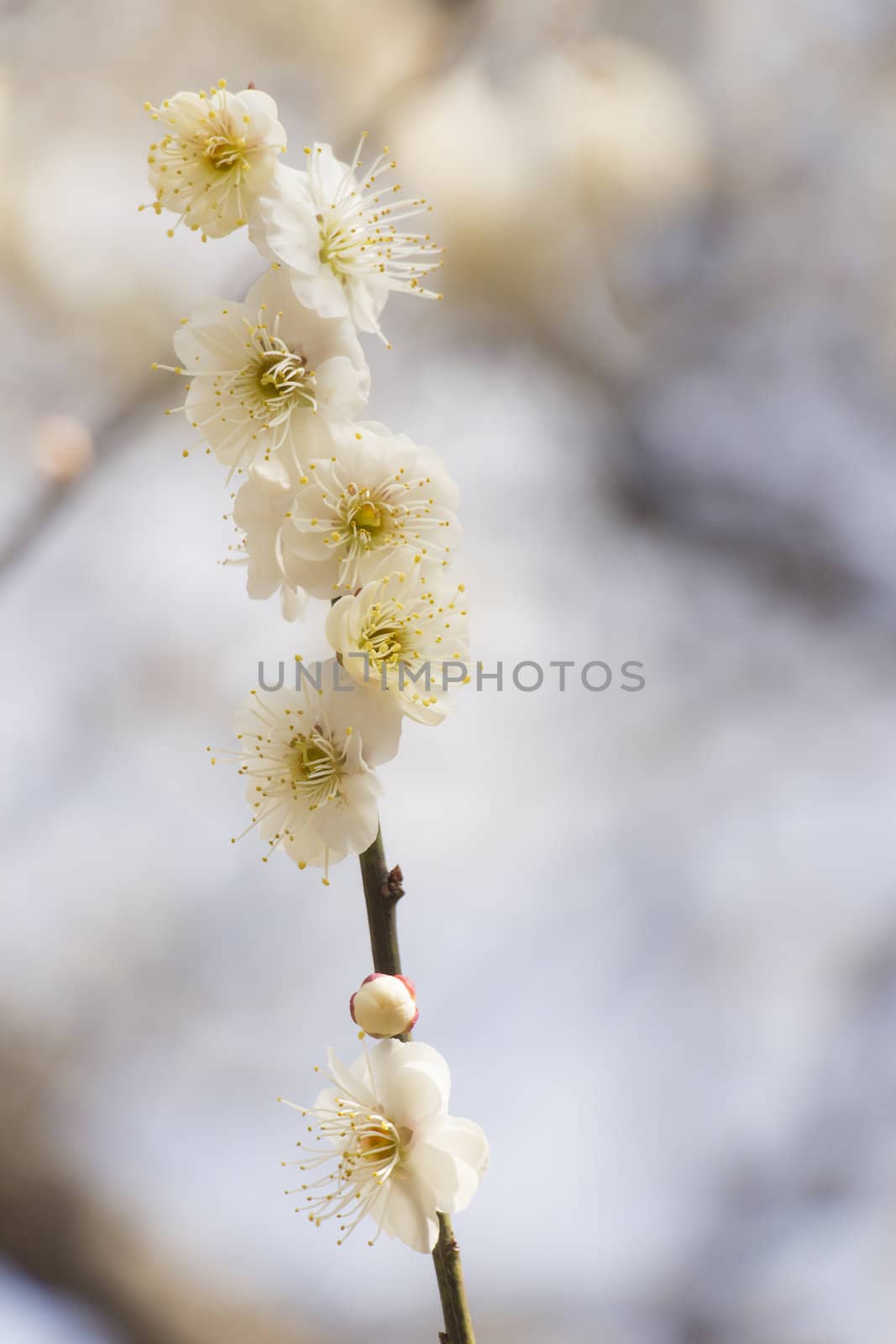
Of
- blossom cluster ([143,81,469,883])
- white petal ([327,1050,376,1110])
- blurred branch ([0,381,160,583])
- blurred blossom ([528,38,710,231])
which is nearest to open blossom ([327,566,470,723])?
blossom cluster ([143,81,469,883])

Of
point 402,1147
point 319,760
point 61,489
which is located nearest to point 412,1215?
point 402,1147

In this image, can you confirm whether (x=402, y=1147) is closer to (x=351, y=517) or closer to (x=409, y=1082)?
(x=409, y=1082)

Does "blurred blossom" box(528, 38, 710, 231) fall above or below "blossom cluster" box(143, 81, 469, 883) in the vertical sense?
above

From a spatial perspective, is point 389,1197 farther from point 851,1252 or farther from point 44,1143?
point 851,1252

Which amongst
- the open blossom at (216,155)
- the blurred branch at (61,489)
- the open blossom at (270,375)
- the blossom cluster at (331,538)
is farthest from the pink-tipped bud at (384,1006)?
the blurred branch at (61,489)

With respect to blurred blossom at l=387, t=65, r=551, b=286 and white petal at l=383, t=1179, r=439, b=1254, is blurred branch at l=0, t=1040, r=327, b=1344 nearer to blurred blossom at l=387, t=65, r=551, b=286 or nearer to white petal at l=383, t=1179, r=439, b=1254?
white petal at l=383, t=1179, r=439, b=1254

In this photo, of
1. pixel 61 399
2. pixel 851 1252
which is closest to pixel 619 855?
pixel 851 1252
